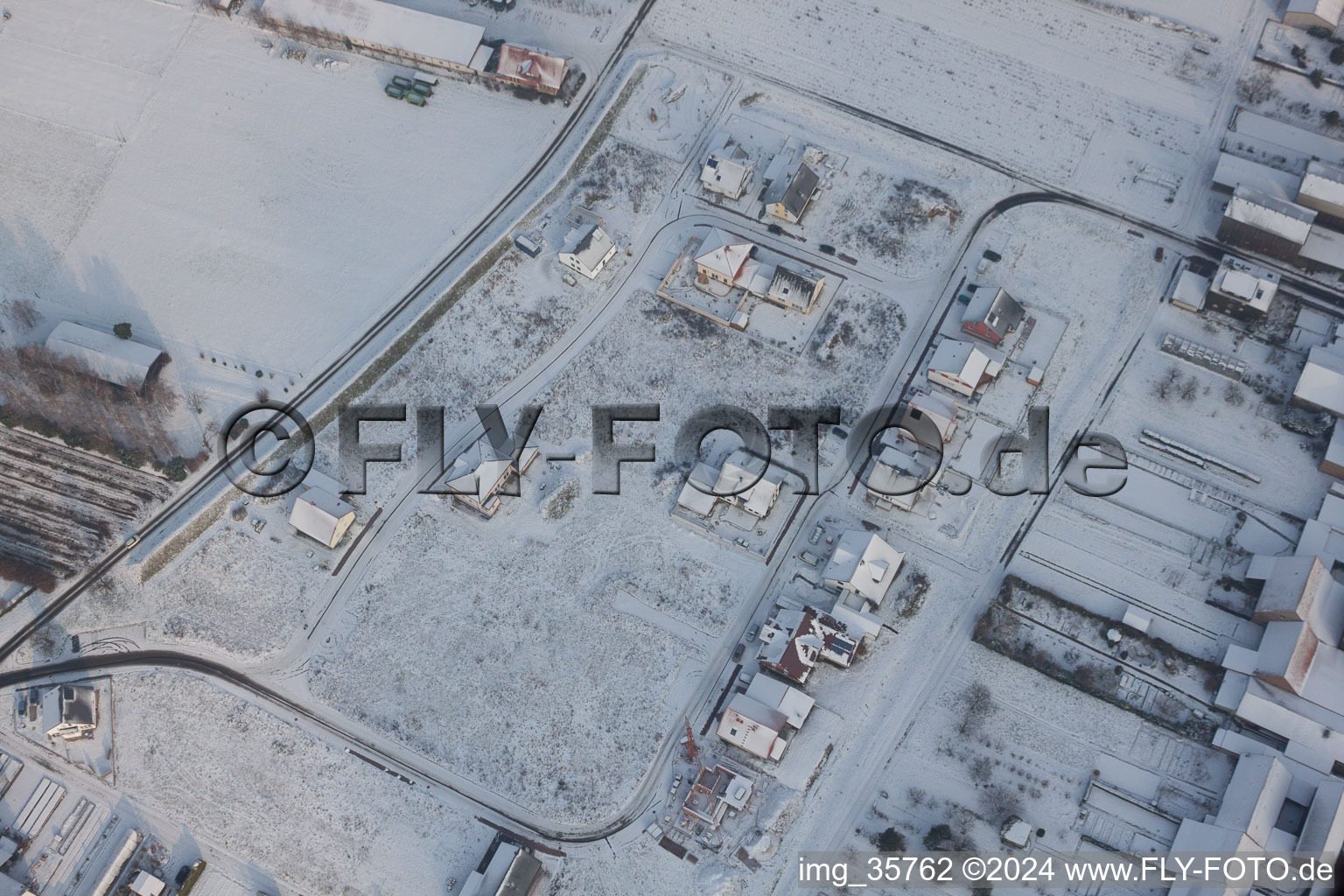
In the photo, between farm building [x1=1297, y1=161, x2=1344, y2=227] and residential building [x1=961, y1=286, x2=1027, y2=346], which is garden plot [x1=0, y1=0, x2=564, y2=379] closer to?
residential building [x1=961, y1=286, x2=1027, y2=346]

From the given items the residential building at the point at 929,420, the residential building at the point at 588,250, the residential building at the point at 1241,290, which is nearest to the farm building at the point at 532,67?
the residential building at the point at 588,250

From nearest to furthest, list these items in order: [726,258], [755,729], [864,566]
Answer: [755,729] < [864,566] < [726,258]

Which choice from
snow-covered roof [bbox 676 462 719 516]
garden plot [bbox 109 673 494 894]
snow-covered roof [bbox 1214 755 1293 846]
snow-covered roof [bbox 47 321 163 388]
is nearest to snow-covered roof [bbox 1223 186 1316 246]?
snow-covered roof [bbox 1214 755 1293 846]

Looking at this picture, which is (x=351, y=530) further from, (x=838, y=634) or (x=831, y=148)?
(x=831, y=148)

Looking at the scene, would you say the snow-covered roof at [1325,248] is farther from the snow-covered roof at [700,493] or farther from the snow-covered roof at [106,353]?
the snow-covered roof at [106,353]

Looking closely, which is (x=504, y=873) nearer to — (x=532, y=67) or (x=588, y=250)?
(x=588, y=250)

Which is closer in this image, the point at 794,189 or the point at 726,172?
the point at 794,189

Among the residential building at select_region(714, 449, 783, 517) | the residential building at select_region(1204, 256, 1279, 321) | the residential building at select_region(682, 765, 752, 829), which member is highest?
the residential building at select_region(1204, 256, 1279, 321)

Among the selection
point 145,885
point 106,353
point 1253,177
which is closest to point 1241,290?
point 1253,177
